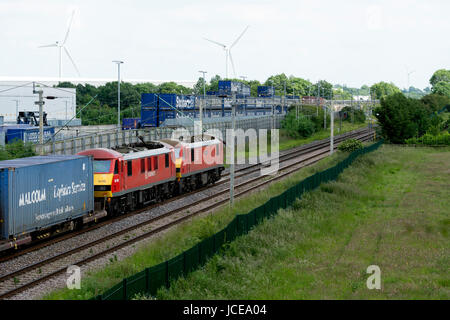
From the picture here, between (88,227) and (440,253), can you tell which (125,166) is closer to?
(88,227)

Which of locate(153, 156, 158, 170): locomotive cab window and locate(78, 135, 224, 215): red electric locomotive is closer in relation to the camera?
locate(78, 135, 224, 215): red electric locomotive

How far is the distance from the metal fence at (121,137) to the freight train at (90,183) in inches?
130

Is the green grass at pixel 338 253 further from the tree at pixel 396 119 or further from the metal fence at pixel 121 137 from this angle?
the tree at pixel 396 119

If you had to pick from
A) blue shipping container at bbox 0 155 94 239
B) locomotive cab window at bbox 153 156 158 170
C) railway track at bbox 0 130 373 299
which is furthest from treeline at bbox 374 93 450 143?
blue shipping container at bbox 0 155 94 239

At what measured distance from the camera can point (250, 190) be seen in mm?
42500

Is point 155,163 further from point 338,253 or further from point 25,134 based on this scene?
point 25,134

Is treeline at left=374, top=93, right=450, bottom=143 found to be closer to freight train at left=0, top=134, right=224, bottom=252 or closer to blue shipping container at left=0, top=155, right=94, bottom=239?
freight train at left=0, top=134, right=224, bottom=252

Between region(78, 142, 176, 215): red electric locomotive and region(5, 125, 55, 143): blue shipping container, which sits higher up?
region(5, 125, 55, 143): blue shipping container

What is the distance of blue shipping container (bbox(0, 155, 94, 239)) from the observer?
22578 millimetres

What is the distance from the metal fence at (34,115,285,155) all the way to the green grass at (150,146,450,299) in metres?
14.1

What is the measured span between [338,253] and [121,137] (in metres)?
34.4

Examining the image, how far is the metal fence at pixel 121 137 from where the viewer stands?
44.5 m

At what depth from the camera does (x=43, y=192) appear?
24859 mm

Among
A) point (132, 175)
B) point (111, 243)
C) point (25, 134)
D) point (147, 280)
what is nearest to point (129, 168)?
point (132, 175)
